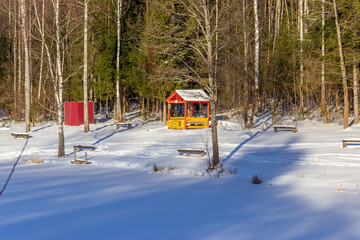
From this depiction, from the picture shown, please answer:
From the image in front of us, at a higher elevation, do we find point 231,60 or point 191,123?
point 231,60

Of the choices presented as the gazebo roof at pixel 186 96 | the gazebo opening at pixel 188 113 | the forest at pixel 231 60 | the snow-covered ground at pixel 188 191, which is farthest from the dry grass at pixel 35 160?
the gazebo roof at pixel 186 96

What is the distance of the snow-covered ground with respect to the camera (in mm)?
7832

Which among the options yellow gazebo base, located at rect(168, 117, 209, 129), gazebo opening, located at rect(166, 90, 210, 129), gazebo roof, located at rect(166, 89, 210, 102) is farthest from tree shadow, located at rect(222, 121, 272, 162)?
gazebo roof, located at rect(166, 89, 210, 102)

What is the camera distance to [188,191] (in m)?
11.3

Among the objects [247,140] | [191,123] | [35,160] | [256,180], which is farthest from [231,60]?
[256,180]

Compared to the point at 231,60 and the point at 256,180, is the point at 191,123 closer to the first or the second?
the point at 231,60

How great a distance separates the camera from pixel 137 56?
3055 cm

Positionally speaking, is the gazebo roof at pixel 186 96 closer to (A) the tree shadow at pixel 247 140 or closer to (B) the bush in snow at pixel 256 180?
(A) the tree shadow at pixel 247 140

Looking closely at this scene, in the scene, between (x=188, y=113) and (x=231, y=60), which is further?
(x=231, y=60)

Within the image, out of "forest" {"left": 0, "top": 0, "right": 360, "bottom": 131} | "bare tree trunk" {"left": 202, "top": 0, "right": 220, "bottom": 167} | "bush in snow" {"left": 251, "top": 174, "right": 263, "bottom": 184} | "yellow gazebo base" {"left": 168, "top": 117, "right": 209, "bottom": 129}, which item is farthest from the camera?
"yellow gazebo base" {"left": 168, "top": 117, "right": 209, "bottom": 129}

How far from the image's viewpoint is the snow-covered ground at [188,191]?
7.83 meters

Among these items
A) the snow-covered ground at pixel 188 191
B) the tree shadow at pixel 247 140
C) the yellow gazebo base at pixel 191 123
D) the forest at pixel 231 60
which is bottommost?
the snow-covered ground at pixel 188 191

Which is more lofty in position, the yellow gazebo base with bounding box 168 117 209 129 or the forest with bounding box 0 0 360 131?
the forest with bounding box 0 0 360 131

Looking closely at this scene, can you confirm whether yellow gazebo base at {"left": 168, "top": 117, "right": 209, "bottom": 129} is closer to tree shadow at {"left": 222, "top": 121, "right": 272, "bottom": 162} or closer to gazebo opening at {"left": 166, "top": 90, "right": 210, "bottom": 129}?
gazebo opening at {"left": 166, "top": 90, "right": 210, "bottom": 129}
